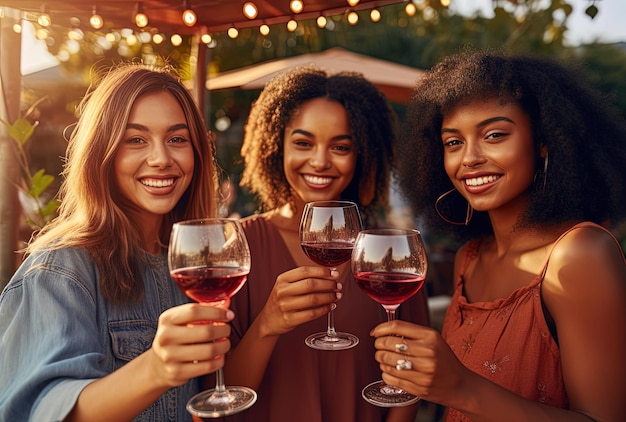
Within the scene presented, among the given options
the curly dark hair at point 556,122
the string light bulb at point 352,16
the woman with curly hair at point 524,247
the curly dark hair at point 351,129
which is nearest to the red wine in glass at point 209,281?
the woman with curly hair at point 524,247

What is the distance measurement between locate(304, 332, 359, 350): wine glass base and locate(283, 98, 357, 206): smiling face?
0.80 metres

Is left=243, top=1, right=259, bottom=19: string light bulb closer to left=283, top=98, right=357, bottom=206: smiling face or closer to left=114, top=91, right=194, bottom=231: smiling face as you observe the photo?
left=283, top=98, right=357, bottom=206: smiling face

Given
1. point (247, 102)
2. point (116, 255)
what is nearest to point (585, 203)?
point (116, 255)

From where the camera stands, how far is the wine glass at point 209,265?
1.43 meters

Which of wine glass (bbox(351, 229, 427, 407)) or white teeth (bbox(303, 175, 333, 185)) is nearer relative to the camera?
wine glass (bbox(351, 229, 427, 407))

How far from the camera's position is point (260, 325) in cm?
196

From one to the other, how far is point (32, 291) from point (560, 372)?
1805 millimetres

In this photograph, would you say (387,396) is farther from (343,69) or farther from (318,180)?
(343,69)

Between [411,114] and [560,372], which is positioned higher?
[411,114]

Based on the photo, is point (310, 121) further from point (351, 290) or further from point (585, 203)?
point (585, 203)

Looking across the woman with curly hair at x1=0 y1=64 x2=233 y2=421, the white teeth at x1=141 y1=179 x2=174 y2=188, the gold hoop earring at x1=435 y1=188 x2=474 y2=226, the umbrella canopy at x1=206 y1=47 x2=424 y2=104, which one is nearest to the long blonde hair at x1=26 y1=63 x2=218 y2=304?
the woman with curly hair at x1=0 y1=64 x2=233 y2=421

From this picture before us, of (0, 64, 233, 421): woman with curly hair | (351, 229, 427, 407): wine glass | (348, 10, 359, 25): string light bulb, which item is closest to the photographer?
(0, 64, 233, 421): woman with curly hair

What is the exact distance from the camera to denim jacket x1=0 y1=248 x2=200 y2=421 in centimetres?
147

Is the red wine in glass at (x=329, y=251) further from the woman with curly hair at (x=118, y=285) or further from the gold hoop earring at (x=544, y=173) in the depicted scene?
the gold hoop earring at (x=544, y=173)
